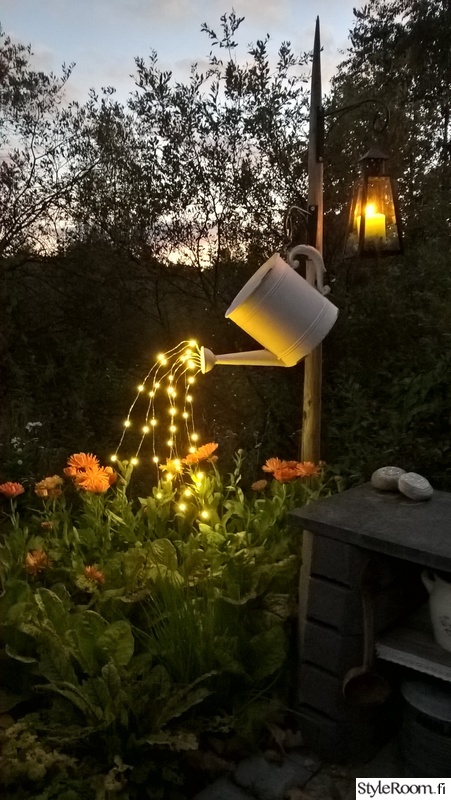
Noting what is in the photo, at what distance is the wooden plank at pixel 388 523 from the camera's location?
1497mm

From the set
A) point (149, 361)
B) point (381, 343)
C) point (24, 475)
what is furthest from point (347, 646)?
point (149, 361)

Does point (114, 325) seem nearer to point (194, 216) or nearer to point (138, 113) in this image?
point (194, 216)

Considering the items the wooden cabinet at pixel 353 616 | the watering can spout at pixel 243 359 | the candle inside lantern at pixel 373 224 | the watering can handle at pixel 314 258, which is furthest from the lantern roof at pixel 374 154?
the wooden cabinet at pixel 353 616

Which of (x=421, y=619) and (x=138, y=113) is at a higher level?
(x=138, y=113)

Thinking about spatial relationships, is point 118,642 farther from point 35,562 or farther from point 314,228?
point 314,228

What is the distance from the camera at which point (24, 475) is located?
3018 mm

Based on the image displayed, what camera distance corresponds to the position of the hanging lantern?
220 centimetres

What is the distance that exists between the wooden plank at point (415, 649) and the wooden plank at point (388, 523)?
290 millimetres

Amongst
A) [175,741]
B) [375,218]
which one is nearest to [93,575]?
[175,741]

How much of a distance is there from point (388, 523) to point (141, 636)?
84cm

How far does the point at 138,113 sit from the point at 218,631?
10.7 ft

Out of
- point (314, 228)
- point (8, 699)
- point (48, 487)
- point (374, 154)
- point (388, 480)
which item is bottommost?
point (8, 699)

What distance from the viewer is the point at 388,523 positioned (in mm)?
1646

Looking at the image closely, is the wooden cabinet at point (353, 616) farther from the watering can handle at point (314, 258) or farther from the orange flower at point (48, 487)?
the orange flower at point (48, 487)
